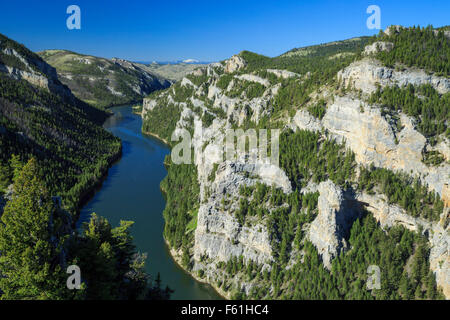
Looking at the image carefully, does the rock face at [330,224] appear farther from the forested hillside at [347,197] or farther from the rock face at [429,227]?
the rock face at [429,227]

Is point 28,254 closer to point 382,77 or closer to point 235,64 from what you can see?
point 382,77

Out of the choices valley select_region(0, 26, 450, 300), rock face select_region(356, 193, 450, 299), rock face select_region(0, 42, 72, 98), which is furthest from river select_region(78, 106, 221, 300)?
rock face select_region(0, 42, 72, 98)

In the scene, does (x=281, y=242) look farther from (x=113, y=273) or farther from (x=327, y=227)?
(x=113, y=273)

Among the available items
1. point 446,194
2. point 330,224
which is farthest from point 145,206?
point 446,194

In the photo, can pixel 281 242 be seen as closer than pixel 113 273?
No

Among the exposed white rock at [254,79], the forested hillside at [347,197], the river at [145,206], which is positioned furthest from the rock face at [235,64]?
the forested hillside at [347,197]
